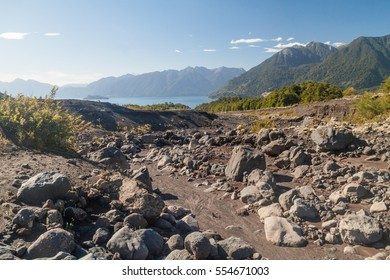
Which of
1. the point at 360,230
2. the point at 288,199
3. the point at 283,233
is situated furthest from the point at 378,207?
the point at 283,233

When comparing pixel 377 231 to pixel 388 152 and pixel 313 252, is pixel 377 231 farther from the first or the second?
pixel 388 152

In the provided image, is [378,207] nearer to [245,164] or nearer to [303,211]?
[303,211]

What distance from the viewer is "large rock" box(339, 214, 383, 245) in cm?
818

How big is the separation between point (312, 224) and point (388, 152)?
8.17 m

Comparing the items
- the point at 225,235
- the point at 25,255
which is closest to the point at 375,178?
the point at 225,235

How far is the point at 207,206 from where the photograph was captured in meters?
12.3

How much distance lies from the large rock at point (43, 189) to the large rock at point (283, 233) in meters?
5.74

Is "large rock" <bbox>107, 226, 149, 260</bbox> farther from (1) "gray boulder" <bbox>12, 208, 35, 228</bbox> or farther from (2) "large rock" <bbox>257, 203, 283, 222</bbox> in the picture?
(2) "large rock" <bbox>257, 203, 283, 222</bbox>

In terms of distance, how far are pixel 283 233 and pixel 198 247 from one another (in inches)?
130

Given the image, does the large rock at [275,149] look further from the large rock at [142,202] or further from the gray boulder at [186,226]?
the large rock at [142,202]

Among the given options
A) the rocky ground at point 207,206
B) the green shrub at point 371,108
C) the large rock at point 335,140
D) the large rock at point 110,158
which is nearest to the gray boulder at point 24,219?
the rocky ground at point 207,206

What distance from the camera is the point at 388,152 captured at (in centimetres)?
1534

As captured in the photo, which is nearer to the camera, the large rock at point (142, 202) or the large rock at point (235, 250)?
the large rock at point (235, 250)

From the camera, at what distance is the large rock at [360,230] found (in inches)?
322
